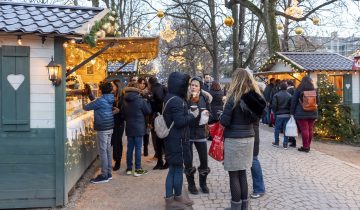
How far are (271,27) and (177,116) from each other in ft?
49.3

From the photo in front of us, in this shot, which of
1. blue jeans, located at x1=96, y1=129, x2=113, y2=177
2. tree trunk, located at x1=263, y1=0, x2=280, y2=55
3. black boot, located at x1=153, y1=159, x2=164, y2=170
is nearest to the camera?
blue jeans, located at x1=96, y1=129, x2=113, y2=177

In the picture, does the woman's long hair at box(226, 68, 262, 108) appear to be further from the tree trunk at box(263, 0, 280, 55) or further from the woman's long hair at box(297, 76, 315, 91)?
the tree trunk at box(263, 0, 280, 55)

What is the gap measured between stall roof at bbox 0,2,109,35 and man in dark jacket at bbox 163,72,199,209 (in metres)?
1.45

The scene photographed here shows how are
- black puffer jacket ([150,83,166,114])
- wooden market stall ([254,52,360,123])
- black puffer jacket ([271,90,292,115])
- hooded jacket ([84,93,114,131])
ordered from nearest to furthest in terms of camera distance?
1. hooded jacket ([84,93,114,131])
2. black puffer jacket ([150,83,166,114])
3. black puffer jacket ([271,90,292,115])
4. wooden market stall ([254,52,360,123])

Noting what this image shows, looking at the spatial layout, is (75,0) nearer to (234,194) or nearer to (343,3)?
(343,3)

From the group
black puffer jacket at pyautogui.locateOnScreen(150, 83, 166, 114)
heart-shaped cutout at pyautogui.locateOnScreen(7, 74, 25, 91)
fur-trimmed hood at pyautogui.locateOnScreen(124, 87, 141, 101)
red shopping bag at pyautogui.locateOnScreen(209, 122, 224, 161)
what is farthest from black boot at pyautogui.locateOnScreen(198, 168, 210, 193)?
heart-shaped cutout at pyautogui.locateOnScreen(7, 74, 25, 91)

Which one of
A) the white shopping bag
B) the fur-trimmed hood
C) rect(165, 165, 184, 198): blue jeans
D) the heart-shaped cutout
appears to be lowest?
rect(165, 165, 184, 198): blue jeans

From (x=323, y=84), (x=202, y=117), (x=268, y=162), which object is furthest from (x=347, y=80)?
(x=202, y=117)

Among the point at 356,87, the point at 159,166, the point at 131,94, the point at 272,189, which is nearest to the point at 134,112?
the point at 131,94

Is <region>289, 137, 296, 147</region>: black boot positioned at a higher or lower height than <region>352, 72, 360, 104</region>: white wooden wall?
lower

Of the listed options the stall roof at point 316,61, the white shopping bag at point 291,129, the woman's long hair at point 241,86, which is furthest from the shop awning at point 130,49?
the stall roof at point 316,61

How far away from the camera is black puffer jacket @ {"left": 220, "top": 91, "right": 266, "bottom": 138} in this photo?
4.90 m

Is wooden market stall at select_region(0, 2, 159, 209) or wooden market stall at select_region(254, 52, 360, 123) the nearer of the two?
wooden market stall at select_region(0, 2, 159, 209)

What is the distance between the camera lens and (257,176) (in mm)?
5895
